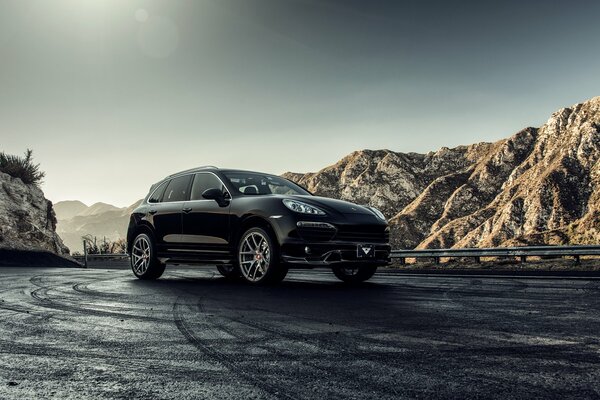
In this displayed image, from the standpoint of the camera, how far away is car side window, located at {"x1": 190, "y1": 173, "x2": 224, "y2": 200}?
942 cm

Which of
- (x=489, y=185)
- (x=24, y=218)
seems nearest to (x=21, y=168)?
(x=24, y=218)

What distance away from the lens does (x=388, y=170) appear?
158250 millimetres

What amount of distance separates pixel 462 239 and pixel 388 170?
52610mm

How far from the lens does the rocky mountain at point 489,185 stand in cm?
9325

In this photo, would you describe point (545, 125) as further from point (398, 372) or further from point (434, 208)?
point (398, 372)

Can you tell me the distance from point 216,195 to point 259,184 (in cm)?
89

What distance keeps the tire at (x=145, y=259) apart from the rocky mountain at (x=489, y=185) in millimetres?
40337

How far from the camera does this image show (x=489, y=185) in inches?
5049

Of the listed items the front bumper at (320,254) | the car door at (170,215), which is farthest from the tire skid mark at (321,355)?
the car door at (170,215)

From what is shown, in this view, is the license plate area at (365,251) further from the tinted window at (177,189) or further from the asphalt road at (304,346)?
the tinted window at (177,189)

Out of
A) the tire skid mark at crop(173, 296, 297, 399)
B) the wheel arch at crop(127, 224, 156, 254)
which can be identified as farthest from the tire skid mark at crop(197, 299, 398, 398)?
the wheel arch at crop(127, 224, 156, 254)

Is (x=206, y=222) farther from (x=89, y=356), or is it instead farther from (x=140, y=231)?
(x=89, y=356)

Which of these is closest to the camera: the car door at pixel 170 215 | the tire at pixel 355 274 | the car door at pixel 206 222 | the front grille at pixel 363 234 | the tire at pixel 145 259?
the front grille at pixel 363 234

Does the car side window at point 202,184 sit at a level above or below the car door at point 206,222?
above
